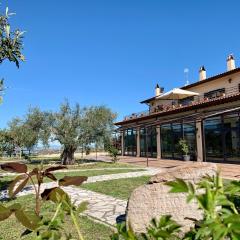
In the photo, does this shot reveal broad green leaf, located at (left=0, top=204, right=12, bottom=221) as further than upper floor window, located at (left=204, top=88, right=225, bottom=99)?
No

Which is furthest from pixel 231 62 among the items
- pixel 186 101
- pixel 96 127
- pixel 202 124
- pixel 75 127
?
pixel 75 127

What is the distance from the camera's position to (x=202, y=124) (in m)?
23.7

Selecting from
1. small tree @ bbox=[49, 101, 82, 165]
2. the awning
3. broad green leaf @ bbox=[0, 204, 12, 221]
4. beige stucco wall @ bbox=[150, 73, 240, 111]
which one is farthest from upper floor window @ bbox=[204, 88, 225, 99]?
broad green leaf @ bbox=[0, 204, 12, 221]

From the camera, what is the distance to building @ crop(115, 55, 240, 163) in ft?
69.6

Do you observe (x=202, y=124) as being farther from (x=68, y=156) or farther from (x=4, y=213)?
(x=4, y=213)

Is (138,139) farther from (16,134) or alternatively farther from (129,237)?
(129,237)

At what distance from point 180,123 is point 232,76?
5506mm

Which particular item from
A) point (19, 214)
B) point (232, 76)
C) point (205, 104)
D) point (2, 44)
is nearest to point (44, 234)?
point (19, 214)

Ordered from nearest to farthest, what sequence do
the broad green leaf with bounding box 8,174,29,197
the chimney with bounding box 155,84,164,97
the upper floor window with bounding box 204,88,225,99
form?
the broad green leaf with bounding box 8,174,29,197 → the upper floor window with bounding box 204,88,225,99 → the chimney with bounding box 155,84,164,97

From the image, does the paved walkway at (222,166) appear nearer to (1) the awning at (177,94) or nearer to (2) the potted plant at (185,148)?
(2) the potted plant at (185,148)

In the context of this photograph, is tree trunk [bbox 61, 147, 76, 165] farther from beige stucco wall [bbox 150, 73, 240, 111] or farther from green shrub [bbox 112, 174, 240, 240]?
green shrub [bbox 112, 174, 240, 240]

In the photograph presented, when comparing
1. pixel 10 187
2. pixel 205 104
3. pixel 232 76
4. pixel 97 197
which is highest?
pixel 232 76

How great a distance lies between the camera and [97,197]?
1020 cm

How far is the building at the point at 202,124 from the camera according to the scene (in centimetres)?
2122
